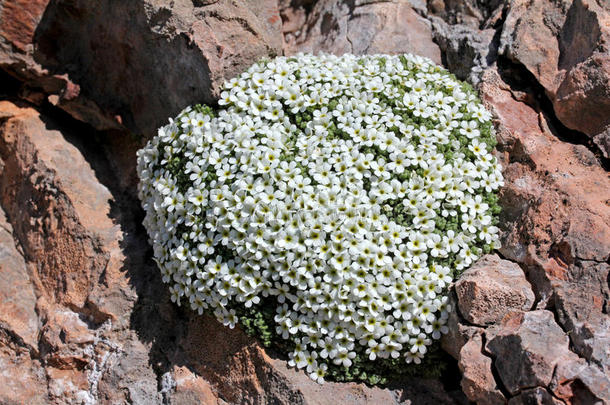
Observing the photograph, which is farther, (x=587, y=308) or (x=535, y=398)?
(x=587, y=308)

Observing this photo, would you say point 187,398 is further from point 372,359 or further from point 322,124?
point 322,124

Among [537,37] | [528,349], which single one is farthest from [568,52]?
[528,349]

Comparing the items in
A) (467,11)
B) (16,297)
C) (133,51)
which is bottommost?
(16,297)

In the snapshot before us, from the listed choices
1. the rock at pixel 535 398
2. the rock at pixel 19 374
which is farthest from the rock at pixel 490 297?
the rock at pixel 19 374

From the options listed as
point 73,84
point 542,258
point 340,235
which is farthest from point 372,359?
point 73,84

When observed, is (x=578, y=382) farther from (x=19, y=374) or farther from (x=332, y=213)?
(x=19, y=374)

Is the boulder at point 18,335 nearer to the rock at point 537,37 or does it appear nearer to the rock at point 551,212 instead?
the rock at point 551,212
